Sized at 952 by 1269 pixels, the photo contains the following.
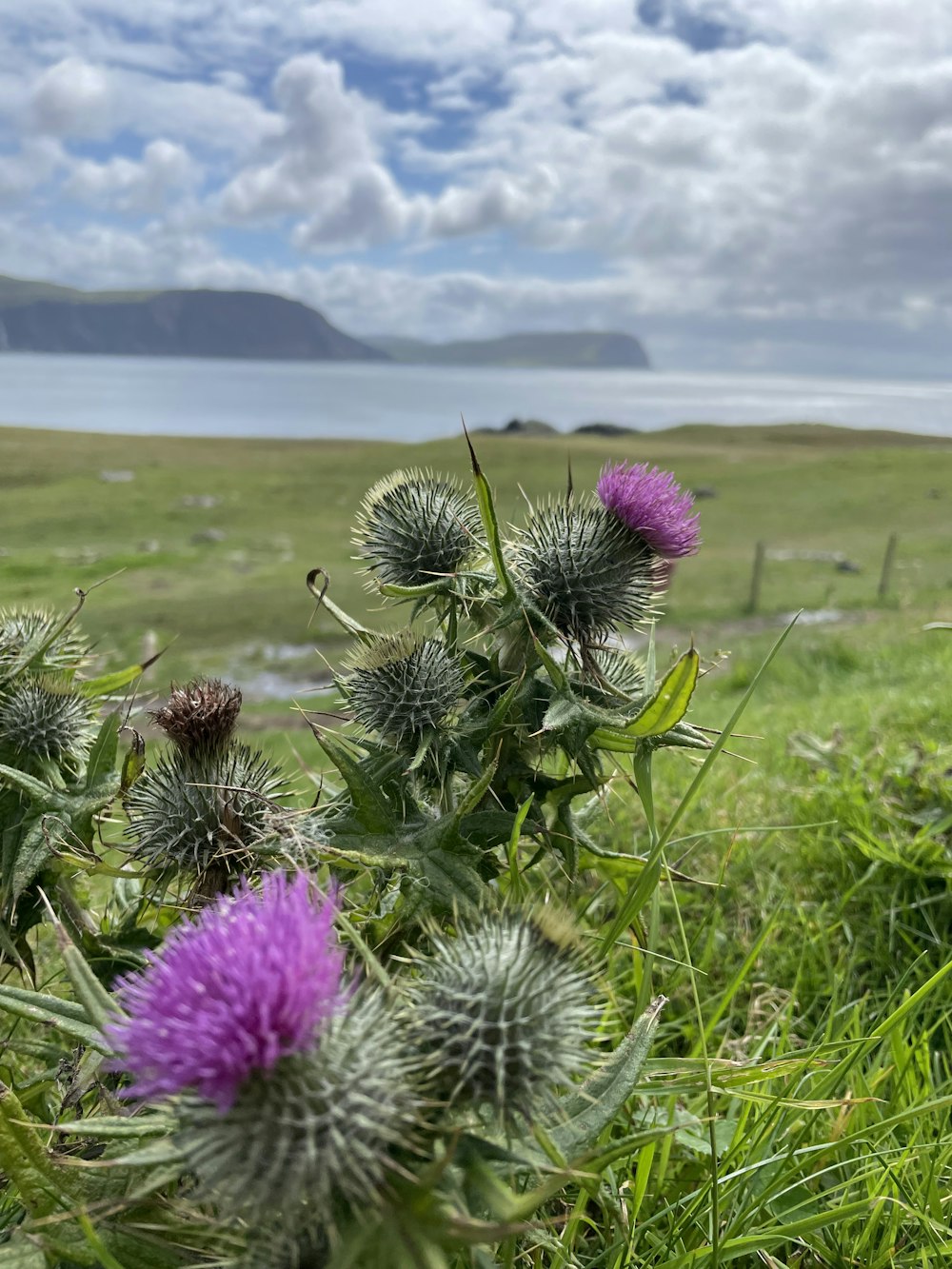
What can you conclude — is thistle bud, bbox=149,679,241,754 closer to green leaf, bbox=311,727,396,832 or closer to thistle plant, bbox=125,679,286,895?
thistle plant, bbox=125,679,286,895

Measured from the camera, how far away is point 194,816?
2.41 meters

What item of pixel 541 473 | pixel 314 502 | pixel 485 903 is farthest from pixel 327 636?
pixel 541 473

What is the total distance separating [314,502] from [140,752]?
2091 inches

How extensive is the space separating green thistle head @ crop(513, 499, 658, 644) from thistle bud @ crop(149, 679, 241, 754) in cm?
94

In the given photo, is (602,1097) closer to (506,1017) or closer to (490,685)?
(506,1017)

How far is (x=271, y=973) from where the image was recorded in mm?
1271

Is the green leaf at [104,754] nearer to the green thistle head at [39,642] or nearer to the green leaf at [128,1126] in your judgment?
the green thistle head at [39,642]

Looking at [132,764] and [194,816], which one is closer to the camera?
[194,816]

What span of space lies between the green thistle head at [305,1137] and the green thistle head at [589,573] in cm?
155

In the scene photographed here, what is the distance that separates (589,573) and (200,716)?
1.23 meters

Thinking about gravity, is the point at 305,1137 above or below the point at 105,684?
below

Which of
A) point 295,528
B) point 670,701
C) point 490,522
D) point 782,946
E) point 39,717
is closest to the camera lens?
point 670,701

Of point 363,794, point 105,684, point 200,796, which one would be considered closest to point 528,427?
point 105,684

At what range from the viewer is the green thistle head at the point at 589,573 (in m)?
2.80
